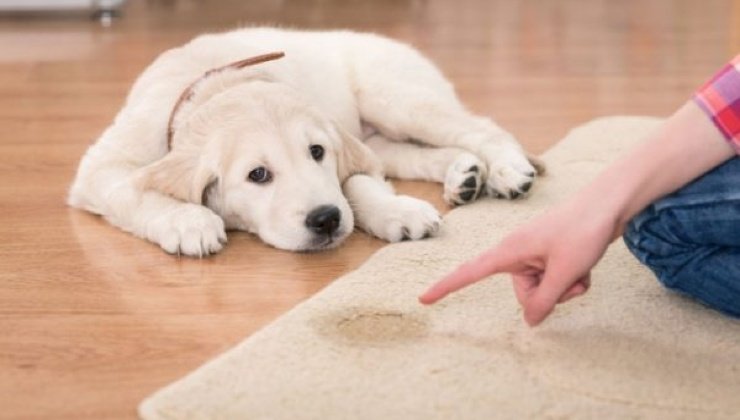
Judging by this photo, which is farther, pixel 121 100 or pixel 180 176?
pixel 121 100

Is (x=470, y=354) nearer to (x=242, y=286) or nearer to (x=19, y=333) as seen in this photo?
(x=242, y=286)

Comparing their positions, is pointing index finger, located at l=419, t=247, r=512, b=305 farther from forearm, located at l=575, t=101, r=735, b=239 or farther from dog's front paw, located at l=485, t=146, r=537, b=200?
dog's front paw, located at l=485, t=146, r=537, b=200

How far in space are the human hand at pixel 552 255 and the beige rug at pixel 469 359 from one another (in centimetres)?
10

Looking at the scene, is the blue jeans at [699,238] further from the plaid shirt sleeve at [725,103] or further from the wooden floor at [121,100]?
the wooden floor at [121,100]

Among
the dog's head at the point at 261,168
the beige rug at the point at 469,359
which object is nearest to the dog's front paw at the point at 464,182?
the dog's head at the point at 261,168

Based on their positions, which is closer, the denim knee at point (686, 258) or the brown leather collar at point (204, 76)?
the denim knee at point (686, 258)

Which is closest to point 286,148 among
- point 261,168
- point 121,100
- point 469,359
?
point 261,168

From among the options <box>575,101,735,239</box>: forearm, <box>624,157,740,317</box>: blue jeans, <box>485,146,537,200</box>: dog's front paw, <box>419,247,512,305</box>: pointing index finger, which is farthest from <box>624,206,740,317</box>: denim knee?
<box>485,146,537,200</box>: dog's front paw

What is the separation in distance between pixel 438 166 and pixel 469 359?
908mm

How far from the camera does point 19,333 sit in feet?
5.13

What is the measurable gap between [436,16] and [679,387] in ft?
11.5

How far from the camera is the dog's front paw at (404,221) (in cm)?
189

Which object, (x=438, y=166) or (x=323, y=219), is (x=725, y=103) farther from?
(x=438, y=166)

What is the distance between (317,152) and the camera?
1.96 m
